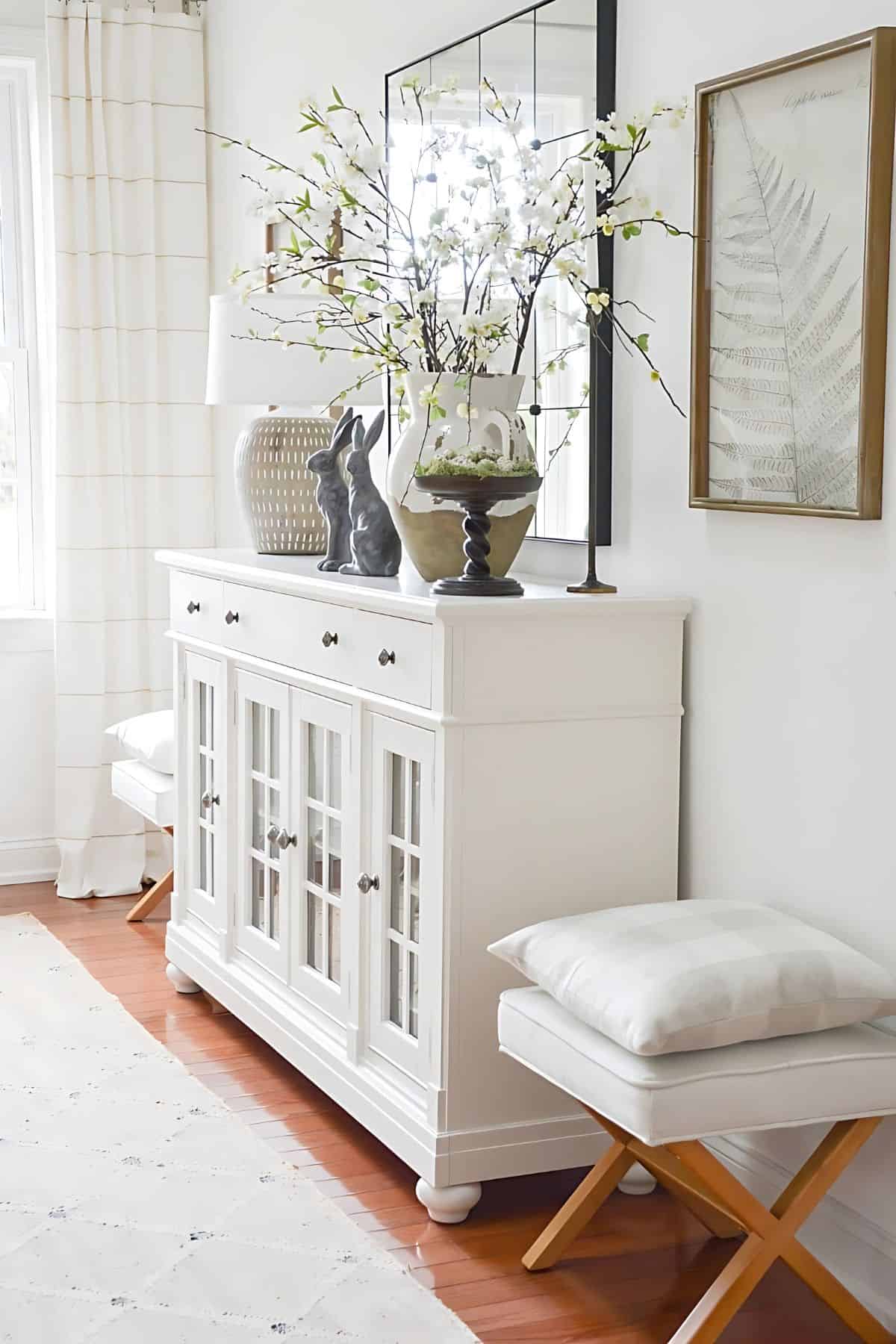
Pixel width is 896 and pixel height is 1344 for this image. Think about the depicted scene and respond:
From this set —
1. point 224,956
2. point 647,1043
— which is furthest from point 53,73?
point 647,1043

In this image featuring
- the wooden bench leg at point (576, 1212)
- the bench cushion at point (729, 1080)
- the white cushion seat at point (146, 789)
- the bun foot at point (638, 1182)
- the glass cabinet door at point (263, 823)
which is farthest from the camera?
the white cushion seat at point (146, 789)

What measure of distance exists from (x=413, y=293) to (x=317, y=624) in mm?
638

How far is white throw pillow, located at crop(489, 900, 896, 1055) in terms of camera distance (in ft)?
6.61

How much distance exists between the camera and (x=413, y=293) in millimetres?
2713

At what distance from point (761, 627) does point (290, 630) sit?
1011 mm

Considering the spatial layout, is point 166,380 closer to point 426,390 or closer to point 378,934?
point 426,390

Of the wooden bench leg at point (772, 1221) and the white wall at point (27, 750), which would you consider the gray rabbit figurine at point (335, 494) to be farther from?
the white wall at point (27, 750)

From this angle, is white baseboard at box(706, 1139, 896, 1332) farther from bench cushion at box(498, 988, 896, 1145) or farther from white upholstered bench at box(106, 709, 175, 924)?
white upholstered bench at box(106, 709, 175, 924)

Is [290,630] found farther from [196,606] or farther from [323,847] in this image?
Answer: [196,606]

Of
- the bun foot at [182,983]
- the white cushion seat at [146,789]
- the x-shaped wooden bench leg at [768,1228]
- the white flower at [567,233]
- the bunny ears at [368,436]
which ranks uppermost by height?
the white flower at [567,233]

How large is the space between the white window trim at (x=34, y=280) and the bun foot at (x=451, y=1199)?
2755mm

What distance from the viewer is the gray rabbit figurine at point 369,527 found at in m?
2.97

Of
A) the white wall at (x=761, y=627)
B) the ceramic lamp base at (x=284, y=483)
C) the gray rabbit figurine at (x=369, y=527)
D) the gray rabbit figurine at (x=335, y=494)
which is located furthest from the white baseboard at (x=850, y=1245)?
the ceramic lamp base at (x=284, y=483)

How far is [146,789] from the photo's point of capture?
4.06 m
